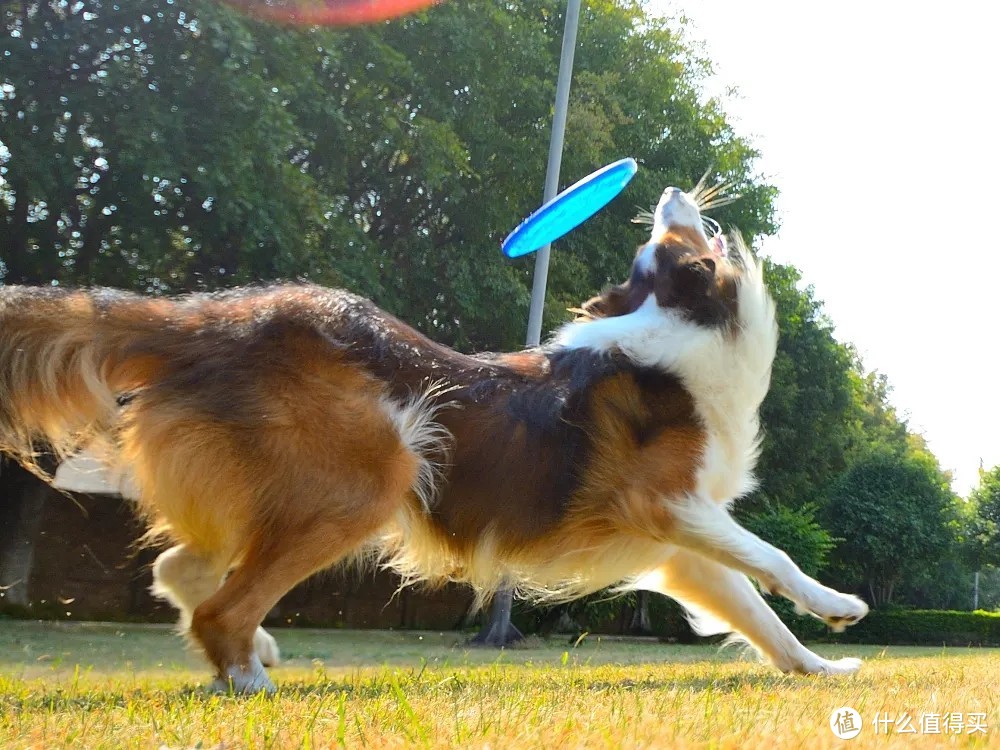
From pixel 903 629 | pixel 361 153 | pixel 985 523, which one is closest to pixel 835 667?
pixel 361 153

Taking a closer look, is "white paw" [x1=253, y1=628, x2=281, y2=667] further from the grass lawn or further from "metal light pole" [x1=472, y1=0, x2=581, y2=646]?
"metal light pole" [x1=472, y1=0, x2=581, y2=646]

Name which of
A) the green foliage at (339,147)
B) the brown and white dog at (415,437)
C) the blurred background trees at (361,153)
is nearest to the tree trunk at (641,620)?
the blurred background trees at (361,153)

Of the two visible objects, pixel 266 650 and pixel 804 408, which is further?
pixel 804 408

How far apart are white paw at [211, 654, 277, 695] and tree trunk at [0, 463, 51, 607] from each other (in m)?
11.8

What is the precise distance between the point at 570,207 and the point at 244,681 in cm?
607

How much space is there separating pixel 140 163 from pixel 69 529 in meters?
7.55

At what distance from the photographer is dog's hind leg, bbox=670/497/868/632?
5508 millimetres

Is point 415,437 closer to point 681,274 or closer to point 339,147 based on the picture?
point 681,274

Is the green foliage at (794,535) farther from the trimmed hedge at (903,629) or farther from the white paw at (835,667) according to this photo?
the white paw at (835,667)

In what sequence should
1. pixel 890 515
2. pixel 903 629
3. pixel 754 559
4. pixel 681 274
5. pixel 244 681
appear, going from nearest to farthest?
pixel 244 681, pixel 754 559, pixel 681 274, pixel 903 629, pixel 890 515

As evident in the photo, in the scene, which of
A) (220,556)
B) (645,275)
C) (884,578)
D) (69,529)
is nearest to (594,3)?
(69,529)

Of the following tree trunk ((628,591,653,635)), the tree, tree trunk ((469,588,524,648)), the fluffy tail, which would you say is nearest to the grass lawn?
the fluffy tail

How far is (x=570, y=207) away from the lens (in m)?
9.91

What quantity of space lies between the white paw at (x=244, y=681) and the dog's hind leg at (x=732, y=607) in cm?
244
